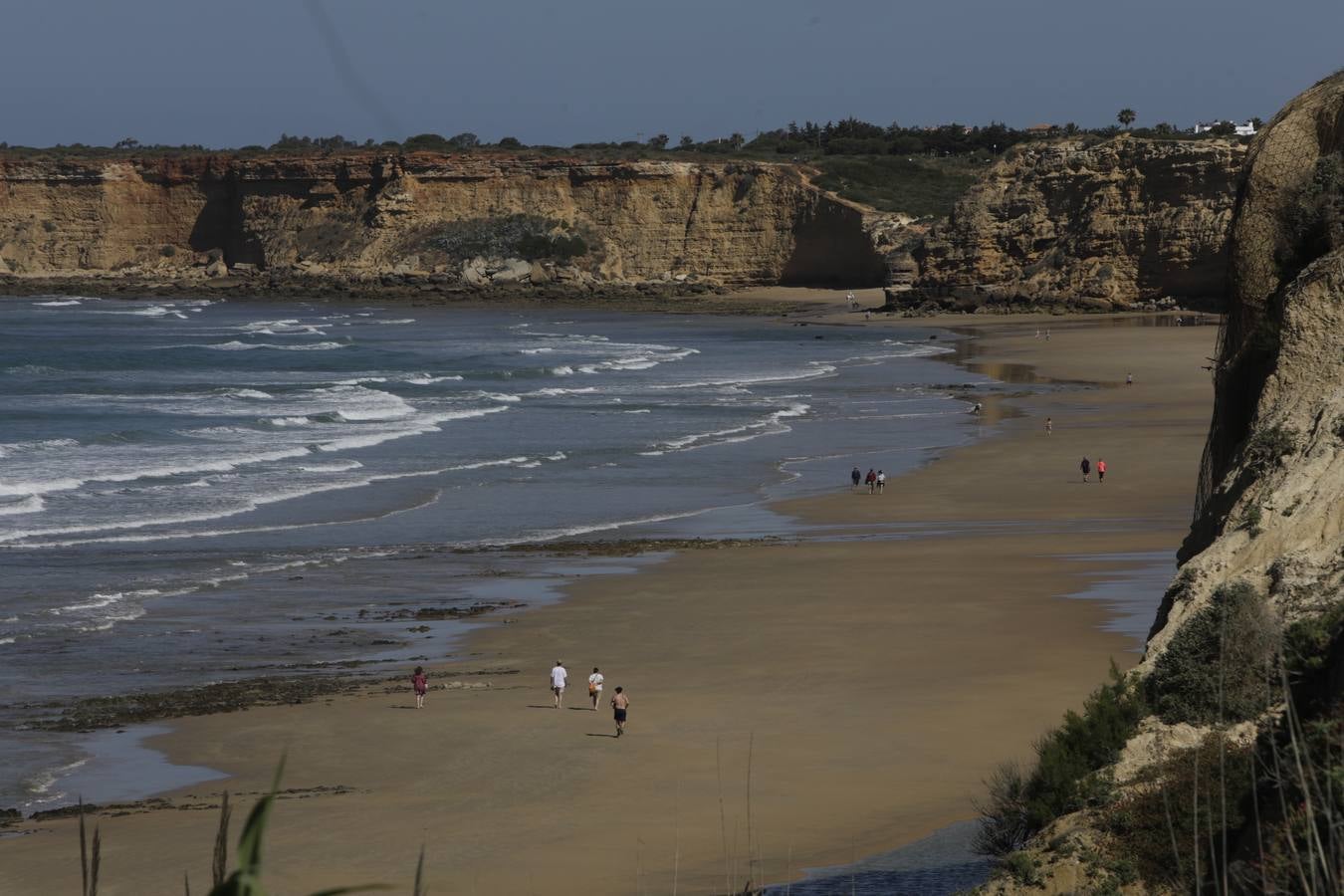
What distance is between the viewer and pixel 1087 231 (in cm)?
8944

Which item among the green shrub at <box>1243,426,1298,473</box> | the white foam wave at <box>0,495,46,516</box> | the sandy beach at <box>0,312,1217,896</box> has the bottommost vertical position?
the white foam wave at <box>0,495,46,516</box>

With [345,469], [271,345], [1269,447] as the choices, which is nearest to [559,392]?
A: [345,469]

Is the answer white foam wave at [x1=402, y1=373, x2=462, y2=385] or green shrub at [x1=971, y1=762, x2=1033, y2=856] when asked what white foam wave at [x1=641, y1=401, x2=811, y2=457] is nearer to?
white foam wave at [x1=402, y1=373, x2=462, y2=385]

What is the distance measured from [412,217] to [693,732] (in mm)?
111627

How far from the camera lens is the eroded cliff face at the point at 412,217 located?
11800cm

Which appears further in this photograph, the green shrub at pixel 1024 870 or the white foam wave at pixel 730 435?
the white foam wave at pixel 730 435

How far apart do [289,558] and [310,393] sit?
3041 cm

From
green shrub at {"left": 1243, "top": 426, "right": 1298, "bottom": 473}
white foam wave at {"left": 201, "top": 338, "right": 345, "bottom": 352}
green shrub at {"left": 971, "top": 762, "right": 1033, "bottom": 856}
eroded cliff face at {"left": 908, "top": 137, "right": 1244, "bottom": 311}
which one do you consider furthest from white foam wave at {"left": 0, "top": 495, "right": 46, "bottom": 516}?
eroded cliff face at {"left": 908, "top": 137, "right": 1244, "bottom": 311}

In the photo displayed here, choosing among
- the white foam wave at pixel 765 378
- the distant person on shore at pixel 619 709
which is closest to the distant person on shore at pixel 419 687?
the distant person on shore at pixel 619 709

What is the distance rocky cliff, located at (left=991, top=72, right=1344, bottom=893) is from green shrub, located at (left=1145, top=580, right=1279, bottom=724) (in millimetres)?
12

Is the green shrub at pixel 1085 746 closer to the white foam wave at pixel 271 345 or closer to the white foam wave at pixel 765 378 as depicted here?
the white foam wave at pixel 765 378

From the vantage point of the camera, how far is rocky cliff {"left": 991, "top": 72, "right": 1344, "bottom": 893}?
21.7 ft

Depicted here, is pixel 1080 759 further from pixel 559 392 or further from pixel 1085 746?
pixel 559 392

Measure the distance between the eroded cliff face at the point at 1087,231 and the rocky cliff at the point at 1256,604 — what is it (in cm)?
7319
